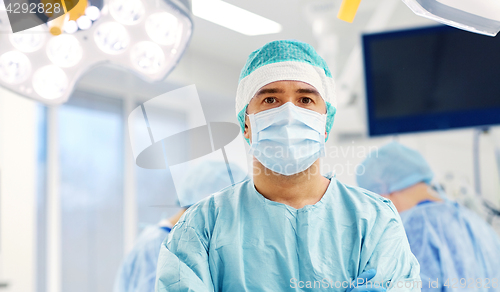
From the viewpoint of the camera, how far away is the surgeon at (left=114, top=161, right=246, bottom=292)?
147 cm

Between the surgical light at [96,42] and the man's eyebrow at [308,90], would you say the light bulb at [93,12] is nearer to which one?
the surgical light at [96,42]

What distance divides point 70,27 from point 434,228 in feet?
5.45

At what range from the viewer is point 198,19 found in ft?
4.44

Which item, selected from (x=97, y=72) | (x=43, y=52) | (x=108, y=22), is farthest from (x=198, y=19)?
(x=43, y=52)

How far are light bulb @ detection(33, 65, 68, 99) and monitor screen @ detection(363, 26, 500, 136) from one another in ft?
4.48

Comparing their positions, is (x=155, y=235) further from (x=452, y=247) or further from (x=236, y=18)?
(x=452, y=247)

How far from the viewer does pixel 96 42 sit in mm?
1339

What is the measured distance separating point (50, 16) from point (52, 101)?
28 centimetres

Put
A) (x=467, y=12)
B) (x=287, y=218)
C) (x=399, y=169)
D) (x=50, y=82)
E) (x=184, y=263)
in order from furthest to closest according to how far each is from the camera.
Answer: (x=399, y=169)
(x=50, y=82)
(x=287, y=218)
(x=184, y=263)
(x=467, y=12)

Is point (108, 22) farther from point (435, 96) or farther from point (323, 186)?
point (435, 96)

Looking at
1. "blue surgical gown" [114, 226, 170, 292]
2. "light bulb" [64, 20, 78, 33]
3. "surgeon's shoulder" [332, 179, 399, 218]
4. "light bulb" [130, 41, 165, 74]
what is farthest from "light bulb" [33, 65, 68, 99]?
"surgeon's shoulder" [332, 179, 399, 218]

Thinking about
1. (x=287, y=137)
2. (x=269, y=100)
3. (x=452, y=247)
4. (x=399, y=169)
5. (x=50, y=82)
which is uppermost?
(x=50, y=82)

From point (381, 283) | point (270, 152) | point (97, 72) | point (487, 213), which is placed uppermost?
point (97, 72)

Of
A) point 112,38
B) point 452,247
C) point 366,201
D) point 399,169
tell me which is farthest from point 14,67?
point 452,247
